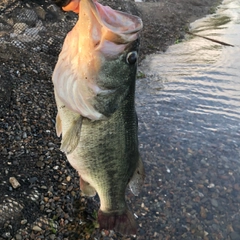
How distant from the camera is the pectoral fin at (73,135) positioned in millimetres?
2502

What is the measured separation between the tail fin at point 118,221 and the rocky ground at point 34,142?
109cm

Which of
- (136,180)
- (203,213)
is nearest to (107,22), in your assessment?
(136,180)

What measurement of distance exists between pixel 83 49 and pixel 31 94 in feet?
13.6

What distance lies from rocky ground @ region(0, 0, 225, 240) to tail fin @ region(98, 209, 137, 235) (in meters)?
1.09

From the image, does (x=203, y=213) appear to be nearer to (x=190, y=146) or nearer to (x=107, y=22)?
(x=190, y=146)

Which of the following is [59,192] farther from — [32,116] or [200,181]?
[200,181]

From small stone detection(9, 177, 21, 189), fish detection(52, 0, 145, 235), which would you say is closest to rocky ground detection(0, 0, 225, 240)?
small stone detection(9, 177, 21, 189)

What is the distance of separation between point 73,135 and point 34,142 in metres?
2.78

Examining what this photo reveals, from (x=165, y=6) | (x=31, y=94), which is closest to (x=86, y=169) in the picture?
(x=31, y=94)

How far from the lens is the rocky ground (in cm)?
407

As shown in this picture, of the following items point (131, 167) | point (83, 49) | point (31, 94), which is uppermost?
point (83, 49)

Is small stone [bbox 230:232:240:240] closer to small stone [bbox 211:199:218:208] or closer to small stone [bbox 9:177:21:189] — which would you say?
small stone [bbox 211:199:218:208]

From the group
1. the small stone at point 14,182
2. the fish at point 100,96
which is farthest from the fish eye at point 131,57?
the small stone at point 14,182

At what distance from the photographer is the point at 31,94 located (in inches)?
246
